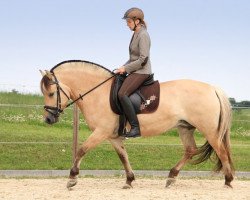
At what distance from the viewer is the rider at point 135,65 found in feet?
32.0

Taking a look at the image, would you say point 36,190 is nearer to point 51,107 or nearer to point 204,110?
point 51,107

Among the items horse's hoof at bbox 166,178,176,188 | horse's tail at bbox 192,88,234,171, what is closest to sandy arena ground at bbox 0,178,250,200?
horse's hoof at bbox 166,178,176,188

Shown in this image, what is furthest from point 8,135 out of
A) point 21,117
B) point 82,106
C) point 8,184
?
point 82,106

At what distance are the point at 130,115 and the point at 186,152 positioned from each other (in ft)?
5.02

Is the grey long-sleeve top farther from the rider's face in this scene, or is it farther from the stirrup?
the stirrup

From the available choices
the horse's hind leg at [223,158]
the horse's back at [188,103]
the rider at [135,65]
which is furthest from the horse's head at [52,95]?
the horse's hind leg at [223,158]

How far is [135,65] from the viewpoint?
981 centimetres

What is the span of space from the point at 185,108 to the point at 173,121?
30 cm

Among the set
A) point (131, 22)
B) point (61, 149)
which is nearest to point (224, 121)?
point (131, 22)

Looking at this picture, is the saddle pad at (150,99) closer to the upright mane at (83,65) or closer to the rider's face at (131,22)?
the upright mane at (83,65)

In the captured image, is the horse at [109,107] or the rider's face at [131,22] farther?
the rider's face at [131,22]

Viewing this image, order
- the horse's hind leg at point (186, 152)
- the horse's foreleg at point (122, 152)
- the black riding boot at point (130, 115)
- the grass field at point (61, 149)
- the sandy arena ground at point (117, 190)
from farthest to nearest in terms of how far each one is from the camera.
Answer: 1. the grass field at point (61, 149)
2. the horse's hind leg at point (186, 152)
3. the horse's foreleg at point (122, 152)
4. the black riding boot at point (130, 115)
5. the sandy arena ground at point (117, 190)

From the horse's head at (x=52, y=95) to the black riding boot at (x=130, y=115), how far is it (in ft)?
3.36

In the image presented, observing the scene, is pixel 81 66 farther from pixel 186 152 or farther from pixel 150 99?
pixel 186 152
